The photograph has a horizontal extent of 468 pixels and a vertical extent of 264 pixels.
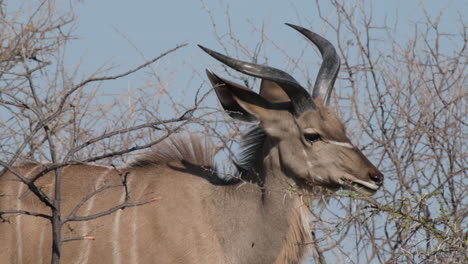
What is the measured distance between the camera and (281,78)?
4414 millimetres

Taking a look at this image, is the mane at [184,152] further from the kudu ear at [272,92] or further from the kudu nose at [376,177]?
the kudu nose at [376,177]

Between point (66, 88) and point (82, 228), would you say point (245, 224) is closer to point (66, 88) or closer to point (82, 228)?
point (82, 228)

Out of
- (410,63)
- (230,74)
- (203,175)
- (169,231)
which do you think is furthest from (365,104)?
(169,231)

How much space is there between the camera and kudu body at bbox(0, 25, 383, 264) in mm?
4219

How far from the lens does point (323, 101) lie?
4699 millimetres

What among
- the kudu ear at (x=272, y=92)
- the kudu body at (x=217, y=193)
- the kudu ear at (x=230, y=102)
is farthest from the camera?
the kudu ear at (x=272, y=92)

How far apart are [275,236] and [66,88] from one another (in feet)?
3.95

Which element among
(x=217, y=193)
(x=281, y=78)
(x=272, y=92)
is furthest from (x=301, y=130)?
(x=217, y=193)

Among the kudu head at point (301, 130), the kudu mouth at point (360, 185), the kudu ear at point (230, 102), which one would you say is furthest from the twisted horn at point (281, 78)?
the kudu mouth at point (360, 185)

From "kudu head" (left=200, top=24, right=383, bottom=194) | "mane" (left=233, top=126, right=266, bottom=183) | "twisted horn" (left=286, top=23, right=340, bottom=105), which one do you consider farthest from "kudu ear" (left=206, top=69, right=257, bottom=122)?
"twisted horn" (left=286, top=23, right=340, bottom=105)

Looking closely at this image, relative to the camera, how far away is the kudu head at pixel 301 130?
14.1ft

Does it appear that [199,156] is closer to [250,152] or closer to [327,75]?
[250,152]

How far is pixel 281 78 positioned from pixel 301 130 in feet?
0.88

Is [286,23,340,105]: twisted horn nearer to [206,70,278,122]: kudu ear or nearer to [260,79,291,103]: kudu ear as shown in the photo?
[260,79,291,103]: kudu ear
